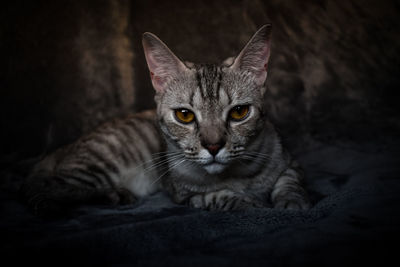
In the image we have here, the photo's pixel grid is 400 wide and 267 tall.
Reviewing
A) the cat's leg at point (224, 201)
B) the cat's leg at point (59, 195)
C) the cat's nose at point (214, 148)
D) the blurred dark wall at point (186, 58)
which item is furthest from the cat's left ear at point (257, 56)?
the cat's leg at point (59, 195)

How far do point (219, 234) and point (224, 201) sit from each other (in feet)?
1.22

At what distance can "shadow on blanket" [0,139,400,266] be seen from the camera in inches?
40.8

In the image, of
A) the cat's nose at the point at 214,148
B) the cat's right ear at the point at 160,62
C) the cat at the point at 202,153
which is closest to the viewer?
the cat's nose at the point at 214,148

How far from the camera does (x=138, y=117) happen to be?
7.88ft

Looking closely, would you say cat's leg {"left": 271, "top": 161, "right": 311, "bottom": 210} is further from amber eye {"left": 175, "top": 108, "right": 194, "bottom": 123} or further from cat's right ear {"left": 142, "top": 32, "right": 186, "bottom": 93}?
cat's right ear {"left": 142, "top": 32, "right": 186, "bottom": 93}

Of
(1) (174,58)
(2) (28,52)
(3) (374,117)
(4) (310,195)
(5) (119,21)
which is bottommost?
(4) (310,195)

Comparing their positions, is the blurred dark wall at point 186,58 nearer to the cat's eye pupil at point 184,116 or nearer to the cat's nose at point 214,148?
the cat's eye pupil at point 184,116

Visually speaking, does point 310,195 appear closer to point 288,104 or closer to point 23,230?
point 288,104

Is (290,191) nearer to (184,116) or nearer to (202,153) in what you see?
(202,153)

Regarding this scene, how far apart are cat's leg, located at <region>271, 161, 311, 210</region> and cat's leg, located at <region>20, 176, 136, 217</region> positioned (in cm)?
87

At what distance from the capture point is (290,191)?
5.54 ft

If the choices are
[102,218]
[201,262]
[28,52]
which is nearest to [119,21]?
[28,52]

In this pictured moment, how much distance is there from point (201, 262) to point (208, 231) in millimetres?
276

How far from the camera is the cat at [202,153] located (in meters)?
1.58
